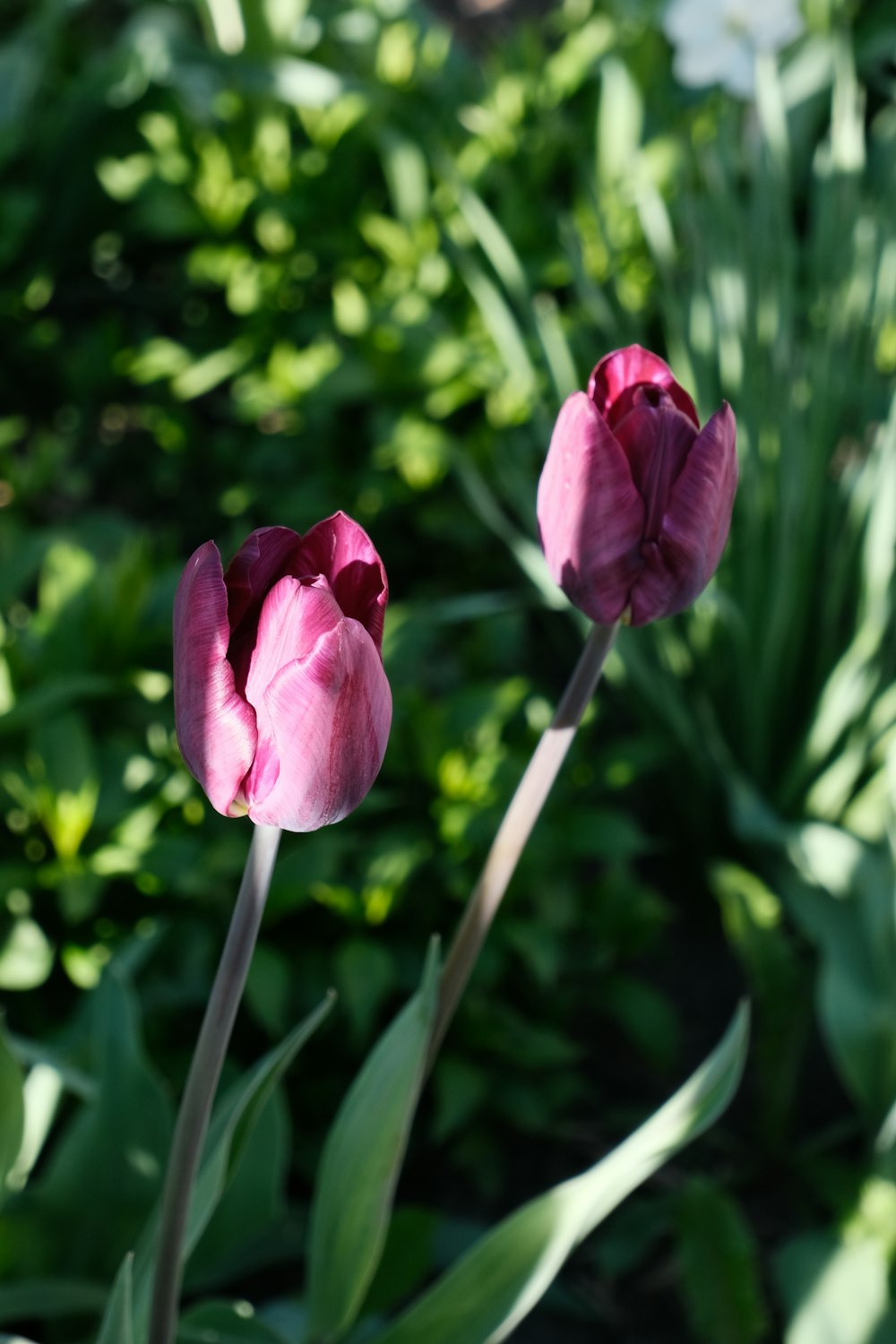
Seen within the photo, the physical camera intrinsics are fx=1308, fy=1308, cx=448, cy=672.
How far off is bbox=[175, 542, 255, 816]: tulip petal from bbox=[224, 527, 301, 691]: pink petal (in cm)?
2

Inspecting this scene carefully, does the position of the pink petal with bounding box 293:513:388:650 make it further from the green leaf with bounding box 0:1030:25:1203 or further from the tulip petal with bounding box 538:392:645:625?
the green leaf with bounding box 0:1030:25:1203

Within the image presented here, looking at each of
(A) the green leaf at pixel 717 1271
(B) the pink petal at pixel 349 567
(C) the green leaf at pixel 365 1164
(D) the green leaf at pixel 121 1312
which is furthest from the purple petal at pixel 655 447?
(A) the green leaf at pixel 717 1271

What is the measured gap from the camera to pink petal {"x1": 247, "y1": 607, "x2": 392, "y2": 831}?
56 cm

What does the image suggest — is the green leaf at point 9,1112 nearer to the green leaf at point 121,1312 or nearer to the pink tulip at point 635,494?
the green leaf at point 121,1312

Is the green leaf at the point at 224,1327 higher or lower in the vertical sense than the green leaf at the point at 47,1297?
lower

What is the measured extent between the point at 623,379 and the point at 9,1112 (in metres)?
0.62

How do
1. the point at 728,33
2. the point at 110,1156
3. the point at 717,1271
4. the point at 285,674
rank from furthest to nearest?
the point at 728,33 < the point at 717,1271 < the point at 110,1156 < the point at 285,674

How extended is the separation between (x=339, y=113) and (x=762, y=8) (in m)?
0.78

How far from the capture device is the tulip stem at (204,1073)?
0.64 meters

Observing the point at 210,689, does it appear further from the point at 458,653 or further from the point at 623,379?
the point at 458,653

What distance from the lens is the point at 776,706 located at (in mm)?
1758

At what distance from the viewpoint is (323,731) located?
1.86 feet

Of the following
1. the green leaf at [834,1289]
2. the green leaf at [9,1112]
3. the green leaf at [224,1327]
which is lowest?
the green leaf at [834,1289]

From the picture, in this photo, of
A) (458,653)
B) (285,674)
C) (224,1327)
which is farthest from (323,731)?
(458,653)
